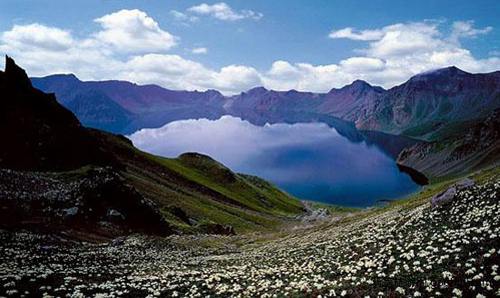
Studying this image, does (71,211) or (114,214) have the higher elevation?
(71,211)

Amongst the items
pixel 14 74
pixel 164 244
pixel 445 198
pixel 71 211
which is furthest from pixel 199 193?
pixel 445 198

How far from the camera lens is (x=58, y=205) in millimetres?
48969

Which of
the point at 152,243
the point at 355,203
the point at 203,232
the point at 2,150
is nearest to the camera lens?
the point at 152,243

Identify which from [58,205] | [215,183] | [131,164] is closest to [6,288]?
[58,205]

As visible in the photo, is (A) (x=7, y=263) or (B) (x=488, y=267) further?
(A) (x=7, y=263)

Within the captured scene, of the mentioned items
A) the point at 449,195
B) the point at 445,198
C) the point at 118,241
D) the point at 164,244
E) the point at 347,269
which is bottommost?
the point at 164,244

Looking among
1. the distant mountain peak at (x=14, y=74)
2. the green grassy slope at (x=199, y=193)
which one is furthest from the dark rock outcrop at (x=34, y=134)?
the green grassy slope at (x=199, y=193)

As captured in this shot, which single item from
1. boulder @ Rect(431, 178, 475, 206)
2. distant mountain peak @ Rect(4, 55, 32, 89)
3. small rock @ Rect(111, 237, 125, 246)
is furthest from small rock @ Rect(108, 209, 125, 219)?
distant mountain peak @ Rect(4, 55, 32, 89)

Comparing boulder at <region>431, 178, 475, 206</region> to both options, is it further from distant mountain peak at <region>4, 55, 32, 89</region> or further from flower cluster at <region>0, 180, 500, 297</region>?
distant mountain peak at <region>4, 55, 32, 89</region>

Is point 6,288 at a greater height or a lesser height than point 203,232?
greater

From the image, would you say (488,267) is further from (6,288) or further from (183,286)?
(6,288)

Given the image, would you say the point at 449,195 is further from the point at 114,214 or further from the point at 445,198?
the point at 114,214

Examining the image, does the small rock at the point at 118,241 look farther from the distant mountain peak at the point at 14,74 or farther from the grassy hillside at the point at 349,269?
the distant mountain peak at the point at 14,74

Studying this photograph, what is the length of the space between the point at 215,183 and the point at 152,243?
125 meters
